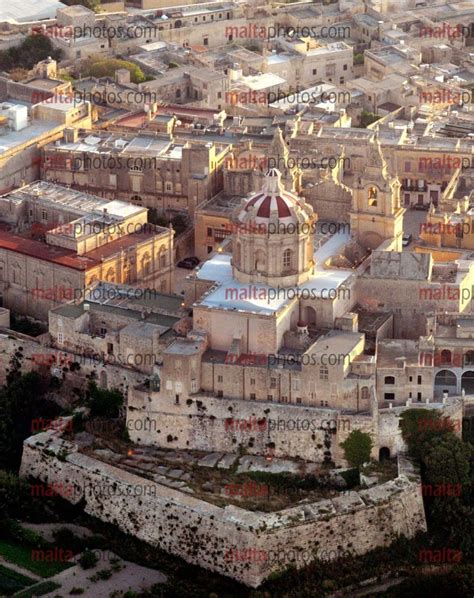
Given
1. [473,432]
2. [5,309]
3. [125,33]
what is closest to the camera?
[473,432]

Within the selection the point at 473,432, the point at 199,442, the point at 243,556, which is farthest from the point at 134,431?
the point at 473,432

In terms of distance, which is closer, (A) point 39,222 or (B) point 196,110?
(A) point 39,222

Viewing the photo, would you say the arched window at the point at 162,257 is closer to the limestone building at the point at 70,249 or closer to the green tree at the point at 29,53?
the limestone building at the point at 70,249

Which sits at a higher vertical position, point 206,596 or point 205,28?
point 205,28

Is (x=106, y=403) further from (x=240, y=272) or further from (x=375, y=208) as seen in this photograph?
(x=375, y=208)

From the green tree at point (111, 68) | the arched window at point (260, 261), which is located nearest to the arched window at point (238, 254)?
the arched window at point (260, 261)

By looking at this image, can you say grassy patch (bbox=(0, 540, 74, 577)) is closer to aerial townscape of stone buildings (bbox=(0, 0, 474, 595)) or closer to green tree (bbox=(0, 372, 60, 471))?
aerial townscape of stone buildings (bbox=(0, 0, 474, 595))

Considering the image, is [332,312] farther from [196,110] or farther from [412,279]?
[196,110]

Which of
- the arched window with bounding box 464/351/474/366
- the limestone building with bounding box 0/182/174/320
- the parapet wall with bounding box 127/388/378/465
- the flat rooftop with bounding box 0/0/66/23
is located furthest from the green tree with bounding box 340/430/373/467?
the flat rooftop with bounding box 0/0/66/23
